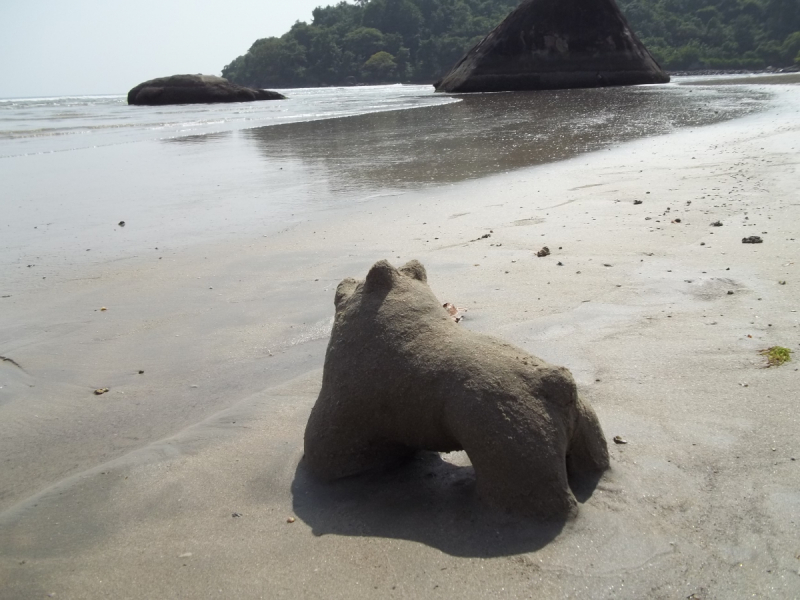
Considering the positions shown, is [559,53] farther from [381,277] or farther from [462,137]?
[381,277]

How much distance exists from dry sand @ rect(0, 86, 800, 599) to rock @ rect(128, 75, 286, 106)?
34.7 m

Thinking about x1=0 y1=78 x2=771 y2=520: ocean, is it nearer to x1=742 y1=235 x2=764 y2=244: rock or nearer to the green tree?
x1=742 y1=235 x2=764 y2=244: rock

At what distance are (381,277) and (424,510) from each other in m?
0.85

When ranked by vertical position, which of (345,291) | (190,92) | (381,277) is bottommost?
(345,291)

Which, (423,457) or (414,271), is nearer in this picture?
(423,457)

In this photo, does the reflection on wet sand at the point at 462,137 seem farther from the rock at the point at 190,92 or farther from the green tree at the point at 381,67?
the green tree at the point at 381,67

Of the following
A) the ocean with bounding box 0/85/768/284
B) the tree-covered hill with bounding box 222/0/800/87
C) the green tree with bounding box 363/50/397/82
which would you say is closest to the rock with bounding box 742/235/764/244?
the ocean with bounding box 0/85/768/284

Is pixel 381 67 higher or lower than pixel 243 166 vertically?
higher

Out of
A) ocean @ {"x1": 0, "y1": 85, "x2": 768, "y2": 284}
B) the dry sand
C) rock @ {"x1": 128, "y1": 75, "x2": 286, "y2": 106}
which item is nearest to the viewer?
the dry sand

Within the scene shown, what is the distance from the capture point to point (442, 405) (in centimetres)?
221

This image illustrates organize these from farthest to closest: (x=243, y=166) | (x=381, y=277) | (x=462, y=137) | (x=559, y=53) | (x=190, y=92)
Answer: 1. (x=190, y=92)
2. (x=559, y=53)
3. (x=462, y=137)
4. (x=243, y=166)
5. (x=381, y=277)

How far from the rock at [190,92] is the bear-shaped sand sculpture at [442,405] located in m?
38.0

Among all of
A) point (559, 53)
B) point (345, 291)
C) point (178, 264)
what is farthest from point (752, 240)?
point (559, 53)

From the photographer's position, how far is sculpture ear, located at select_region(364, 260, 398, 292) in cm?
252
